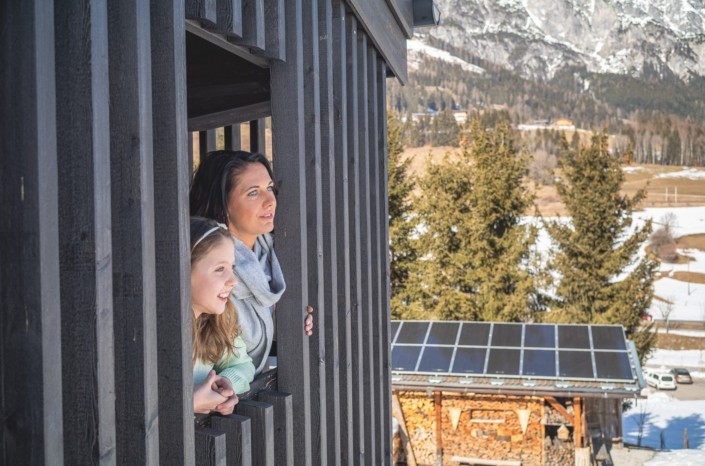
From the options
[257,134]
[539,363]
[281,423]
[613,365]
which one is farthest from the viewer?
[539,363]

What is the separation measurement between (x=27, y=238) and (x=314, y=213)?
1.30 meters

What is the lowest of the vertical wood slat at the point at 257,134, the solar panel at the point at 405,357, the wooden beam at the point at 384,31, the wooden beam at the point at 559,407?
the wooden beam at the point at 559,407

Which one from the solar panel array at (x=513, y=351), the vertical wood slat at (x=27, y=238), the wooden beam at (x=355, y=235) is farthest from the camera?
the solar panel array at (x=513, y=351)

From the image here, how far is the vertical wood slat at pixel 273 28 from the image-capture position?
6.84 feet

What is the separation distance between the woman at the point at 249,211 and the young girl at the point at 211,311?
0.76 feet

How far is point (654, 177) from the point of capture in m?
70.9

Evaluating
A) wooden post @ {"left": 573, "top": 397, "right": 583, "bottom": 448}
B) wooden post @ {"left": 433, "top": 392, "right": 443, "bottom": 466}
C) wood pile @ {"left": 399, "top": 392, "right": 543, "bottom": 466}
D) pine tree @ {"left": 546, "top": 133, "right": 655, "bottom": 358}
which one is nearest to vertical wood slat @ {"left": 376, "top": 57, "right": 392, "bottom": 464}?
wooden post @ {"left": 573, "top": 397, "right": 583, "bottom": 448}

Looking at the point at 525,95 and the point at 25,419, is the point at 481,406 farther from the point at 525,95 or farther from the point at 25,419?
the point at 525,95

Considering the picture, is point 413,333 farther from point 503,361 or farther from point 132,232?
point 132,232

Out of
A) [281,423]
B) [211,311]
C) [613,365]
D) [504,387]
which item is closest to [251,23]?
[211,311]

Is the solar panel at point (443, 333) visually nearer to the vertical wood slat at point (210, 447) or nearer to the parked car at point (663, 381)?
the vertical wood slat at point (210, 447)

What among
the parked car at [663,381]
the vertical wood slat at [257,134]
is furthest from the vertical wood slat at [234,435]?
the parked car at [663,381]

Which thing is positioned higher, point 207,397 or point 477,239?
point 207,397

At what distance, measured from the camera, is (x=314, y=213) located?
2.41 metres
